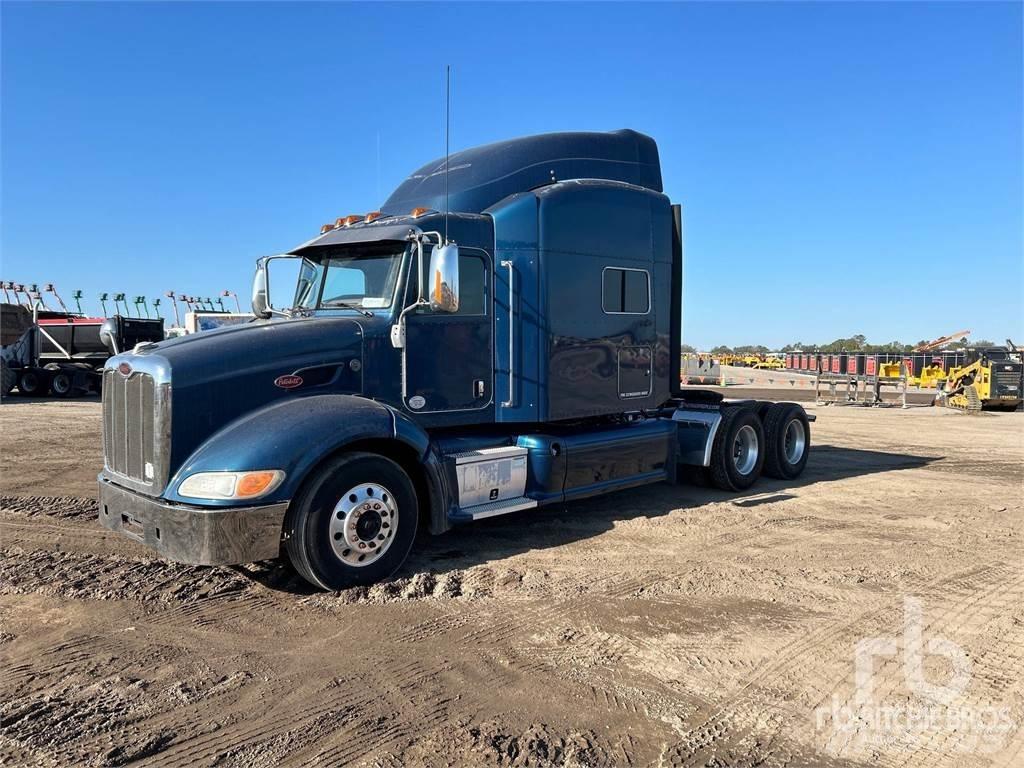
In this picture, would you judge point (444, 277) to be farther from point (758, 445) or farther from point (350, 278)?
point (758, 445)

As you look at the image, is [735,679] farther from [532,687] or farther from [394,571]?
[394,571]

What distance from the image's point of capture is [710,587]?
A: 5.26 m

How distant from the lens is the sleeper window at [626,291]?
734 cm

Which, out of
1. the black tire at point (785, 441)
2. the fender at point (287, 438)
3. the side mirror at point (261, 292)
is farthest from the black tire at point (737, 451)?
the side mirror at point (261, 292)

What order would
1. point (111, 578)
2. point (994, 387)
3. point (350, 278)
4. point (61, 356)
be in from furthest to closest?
point (61, 356) < point (994, 387) < point (350, 278) < point (111, 578)

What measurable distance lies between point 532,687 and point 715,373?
3505 centimetres

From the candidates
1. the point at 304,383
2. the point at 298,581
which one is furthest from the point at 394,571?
the point at 304,383

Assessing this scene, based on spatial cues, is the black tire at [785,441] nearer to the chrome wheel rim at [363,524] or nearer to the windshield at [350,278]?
the windshield at [350,278]

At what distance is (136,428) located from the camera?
509 cm

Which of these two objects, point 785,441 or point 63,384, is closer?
point 785,441

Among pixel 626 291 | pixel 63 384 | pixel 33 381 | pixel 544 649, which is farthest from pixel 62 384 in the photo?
pixel 544 649

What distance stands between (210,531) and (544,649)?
2.27 meters

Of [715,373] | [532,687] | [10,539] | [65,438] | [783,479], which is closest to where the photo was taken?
[532,687]

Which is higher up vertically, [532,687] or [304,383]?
[304,383]
